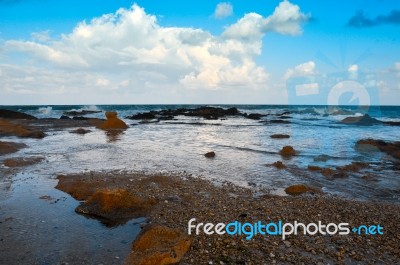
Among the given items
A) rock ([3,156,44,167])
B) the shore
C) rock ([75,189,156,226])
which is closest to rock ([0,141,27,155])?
rock ([3,156,44,167])

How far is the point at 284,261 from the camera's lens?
5.51 metres

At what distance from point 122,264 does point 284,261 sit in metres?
2.73

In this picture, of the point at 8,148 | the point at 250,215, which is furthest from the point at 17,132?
the point at 250,215

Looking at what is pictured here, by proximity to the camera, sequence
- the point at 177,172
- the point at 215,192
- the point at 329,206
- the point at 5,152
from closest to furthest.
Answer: the point at 329,206 < the point at 215,192 < the point at 177,172 < the point at 5,152

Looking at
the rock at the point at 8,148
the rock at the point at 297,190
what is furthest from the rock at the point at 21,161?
the rock at the point at 297,190

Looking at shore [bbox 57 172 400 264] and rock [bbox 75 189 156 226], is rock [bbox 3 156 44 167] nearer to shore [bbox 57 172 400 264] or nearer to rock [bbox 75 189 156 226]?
shore [bbox 57 172 400 264]

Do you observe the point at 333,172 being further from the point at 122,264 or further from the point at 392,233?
the point at 122,264

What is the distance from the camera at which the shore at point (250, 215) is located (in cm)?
569

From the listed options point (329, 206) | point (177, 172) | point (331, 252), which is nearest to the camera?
point (331, 252)

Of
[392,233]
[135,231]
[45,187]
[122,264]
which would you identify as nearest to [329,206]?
[392,233]

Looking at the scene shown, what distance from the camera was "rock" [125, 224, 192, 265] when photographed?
5.30 meters

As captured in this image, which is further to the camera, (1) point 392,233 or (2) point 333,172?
(2) point 333,172

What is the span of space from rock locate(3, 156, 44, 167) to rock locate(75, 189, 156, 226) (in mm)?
6565

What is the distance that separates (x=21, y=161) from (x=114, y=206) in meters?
7.92
